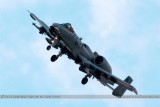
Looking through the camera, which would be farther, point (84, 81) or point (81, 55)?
point (84, 81)

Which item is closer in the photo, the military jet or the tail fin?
the military jet

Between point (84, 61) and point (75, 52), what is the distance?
1797mm

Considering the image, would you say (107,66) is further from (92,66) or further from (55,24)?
(55,24)

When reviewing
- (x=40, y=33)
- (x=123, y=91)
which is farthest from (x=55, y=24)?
(x=123, y=91)

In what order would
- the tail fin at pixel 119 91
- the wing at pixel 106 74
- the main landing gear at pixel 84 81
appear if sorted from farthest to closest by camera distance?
the tail fin at pixel 119 91 → the main landing gear at pixel 84 81 → the wing at pixel 106 74

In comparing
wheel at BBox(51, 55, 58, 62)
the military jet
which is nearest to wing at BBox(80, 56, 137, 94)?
the military jet

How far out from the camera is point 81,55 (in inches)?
2800

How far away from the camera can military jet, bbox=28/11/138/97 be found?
6769 centimetres

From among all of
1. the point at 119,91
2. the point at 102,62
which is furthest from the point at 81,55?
the point at 119,91

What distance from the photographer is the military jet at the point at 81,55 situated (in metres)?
67.7

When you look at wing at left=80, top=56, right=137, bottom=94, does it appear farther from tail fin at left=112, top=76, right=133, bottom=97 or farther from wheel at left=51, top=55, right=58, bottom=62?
wheel at left=51, top=55, right=58, bottom=62

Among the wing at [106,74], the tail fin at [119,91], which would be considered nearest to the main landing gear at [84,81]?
the wing at [106,74]

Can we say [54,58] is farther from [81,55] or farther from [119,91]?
[119,91]

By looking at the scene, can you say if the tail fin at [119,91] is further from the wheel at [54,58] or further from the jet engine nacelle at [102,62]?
the wheel at [54,58]
